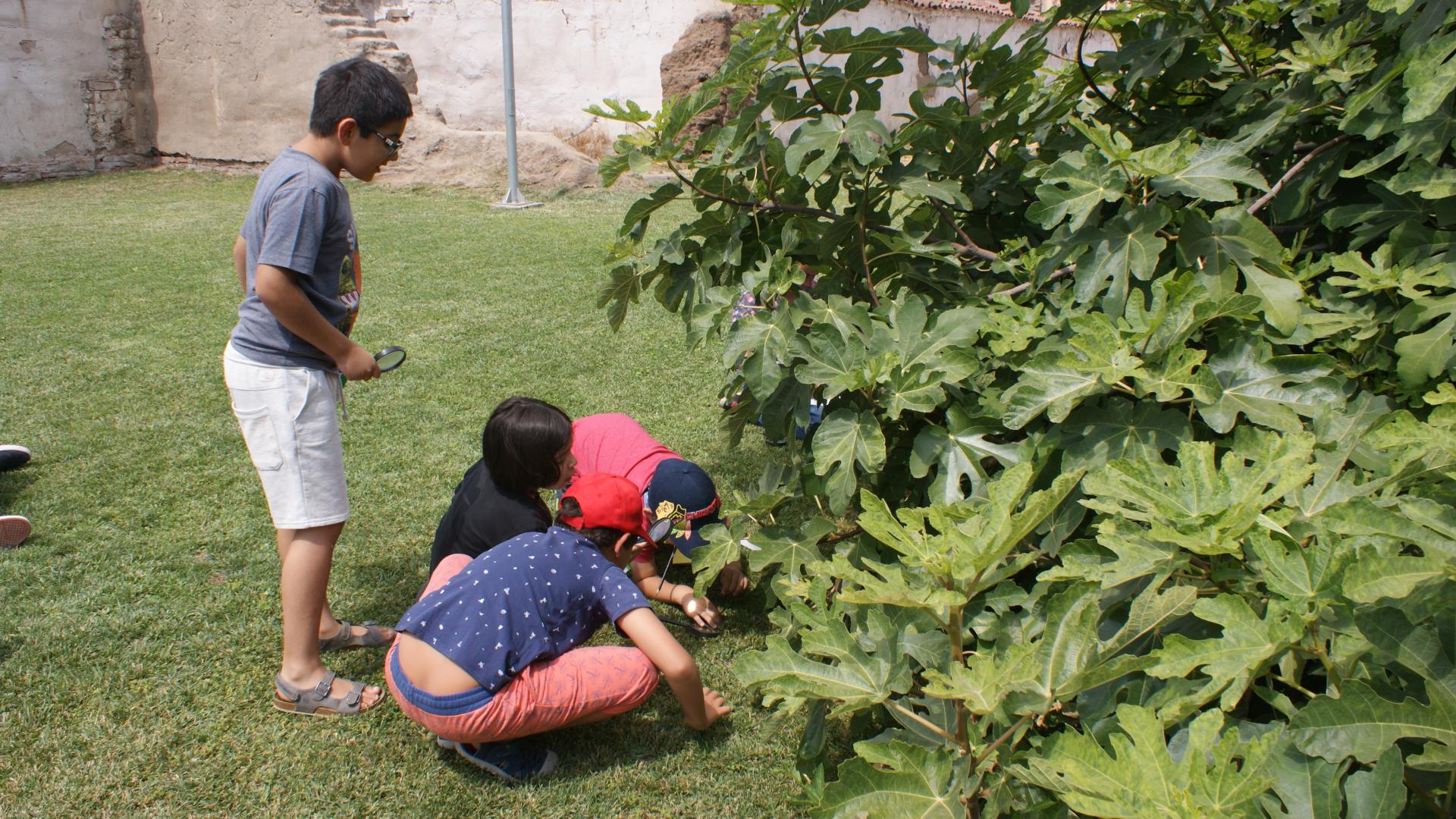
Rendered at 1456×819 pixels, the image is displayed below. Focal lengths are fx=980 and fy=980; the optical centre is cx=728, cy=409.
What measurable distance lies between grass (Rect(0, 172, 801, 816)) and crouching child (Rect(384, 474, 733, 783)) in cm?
14

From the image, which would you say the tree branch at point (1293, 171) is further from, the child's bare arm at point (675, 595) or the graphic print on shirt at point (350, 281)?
the graphic print on shirt at point (350, 281)

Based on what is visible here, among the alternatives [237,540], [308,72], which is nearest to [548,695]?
[237,540]

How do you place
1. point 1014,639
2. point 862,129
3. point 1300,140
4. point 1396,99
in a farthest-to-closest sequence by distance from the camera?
point 1300,140 → point 862,129 → point 1396,99 → point 1014,639

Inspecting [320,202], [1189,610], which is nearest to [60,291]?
[320,202]

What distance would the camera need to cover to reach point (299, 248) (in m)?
2.35

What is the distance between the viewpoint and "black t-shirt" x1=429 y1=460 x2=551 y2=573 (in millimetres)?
2740

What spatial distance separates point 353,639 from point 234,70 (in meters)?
12.4

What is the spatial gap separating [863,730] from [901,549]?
1191 mm

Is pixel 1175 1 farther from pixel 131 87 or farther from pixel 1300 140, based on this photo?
pixel 131 87

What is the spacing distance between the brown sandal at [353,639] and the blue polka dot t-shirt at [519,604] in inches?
25.2

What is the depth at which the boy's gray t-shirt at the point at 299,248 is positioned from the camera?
7.70 ft

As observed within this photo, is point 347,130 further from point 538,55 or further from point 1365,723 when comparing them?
point 538,55

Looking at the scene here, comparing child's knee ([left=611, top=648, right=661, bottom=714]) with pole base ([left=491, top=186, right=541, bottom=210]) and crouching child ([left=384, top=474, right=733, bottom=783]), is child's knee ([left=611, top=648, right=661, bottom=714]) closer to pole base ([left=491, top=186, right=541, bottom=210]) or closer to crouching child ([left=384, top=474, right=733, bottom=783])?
crouching child ([left=384, top=474, right=733, bottom=783])

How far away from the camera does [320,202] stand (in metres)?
2.38
